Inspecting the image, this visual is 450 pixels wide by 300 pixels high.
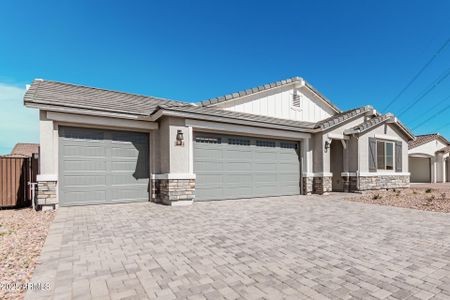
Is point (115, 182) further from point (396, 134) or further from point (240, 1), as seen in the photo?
point (396, 134)

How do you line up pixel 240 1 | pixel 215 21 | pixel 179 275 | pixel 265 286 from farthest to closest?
pixel 215 21 → pixel 240 1 → pixel 179 275 → pixel 265 286

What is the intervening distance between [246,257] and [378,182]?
1253 centimetres

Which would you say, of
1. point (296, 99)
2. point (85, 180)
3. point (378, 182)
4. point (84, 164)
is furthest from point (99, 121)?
point (378, 182)

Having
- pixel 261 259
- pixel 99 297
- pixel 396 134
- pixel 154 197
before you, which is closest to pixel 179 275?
pixel 99 297

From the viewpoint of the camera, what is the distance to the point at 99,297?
102 inches

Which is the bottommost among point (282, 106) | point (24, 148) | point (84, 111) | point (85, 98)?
point (24, 148)

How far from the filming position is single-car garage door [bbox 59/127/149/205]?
8266mm

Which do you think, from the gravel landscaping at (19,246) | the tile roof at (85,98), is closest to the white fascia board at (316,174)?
the tile roof at (85,98)

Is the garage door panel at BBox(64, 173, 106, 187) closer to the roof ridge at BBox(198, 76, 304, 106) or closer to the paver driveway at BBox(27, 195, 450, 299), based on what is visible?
the paver driveway at BBox(27, 195, 450, 299)

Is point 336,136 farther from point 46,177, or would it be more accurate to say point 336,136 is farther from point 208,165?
point 46,177

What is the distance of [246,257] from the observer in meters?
3.76

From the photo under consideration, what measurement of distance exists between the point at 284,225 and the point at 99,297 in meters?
4.30

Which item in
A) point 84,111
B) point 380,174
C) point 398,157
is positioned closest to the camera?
point 84,111

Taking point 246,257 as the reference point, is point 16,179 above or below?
above
